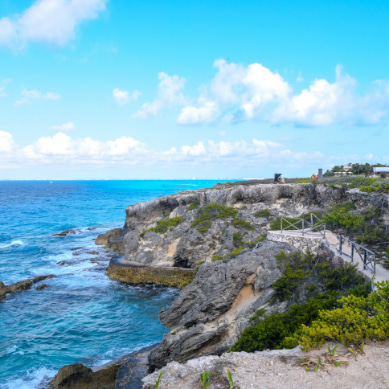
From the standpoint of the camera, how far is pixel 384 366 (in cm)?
676

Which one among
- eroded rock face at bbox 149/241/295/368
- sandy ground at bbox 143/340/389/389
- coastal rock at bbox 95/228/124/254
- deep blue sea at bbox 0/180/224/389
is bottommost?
deep blue sea at bbox 0/180/224/389

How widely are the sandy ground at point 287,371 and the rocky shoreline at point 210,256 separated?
81cm

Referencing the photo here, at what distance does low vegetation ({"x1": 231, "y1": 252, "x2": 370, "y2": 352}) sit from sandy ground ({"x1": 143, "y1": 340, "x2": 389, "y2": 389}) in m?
1.45

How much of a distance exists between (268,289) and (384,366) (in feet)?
24.9

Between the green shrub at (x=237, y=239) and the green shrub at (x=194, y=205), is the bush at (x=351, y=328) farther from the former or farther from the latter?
the green shrub at (x=194, y=205)

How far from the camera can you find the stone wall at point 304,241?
1604 centimetres

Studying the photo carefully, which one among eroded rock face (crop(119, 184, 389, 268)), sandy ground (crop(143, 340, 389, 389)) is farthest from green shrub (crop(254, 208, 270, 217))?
sandy ground (crop(143, 340, 389, 389))

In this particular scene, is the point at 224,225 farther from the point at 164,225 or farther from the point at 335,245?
the point at 335,245

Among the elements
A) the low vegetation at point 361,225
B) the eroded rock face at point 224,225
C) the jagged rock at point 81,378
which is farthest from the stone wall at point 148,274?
the jagged rock at point 81,378

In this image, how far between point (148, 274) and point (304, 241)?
15.8 m

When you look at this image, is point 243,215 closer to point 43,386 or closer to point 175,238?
point 175,238

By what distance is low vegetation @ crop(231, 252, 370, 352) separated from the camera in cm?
1117

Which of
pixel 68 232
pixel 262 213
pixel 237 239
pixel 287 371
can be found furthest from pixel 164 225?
pixel 68 232

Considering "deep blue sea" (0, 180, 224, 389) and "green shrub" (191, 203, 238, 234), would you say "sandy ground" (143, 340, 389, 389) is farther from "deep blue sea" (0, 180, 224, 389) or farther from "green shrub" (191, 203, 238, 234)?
"green shrub" (191, 203, 238, 234)
